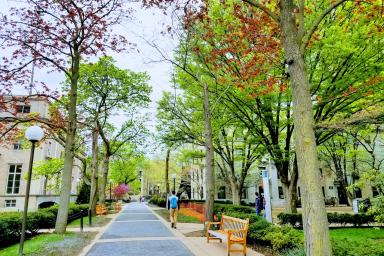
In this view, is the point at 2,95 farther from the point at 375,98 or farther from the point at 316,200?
the point at 375,98

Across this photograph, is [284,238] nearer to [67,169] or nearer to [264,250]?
[264,250]

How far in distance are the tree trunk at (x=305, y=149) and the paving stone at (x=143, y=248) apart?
436 centimetres

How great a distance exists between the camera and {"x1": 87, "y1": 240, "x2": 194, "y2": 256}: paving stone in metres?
8.28

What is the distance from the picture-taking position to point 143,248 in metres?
9.05

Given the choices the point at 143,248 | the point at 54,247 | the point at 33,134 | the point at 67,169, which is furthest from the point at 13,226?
the point at 143,248

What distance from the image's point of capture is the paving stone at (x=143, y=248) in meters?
8.28

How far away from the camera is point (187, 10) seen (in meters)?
7.67

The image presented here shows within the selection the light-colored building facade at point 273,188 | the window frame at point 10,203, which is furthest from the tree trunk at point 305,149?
the window frame at point 10,203

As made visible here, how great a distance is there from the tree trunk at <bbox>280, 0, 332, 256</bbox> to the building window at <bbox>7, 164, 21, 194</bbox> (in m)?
37.0

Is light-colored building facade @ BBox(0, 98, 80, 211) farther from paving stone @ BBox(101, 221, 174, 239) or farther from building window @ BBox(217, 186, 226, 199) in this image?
paving stone @ BBox(101, 221, 174, 239)

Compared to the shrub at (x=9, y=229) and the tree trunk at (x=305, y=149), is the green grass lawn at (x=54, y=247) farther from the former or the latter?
the tree trunk at (x=305, y=149)

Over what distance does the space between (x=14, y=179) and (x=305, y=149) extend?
123 ft

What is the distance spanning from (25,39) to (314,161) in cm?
1224

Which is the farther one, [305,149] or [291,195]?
[291,195]
